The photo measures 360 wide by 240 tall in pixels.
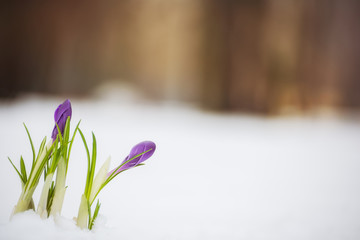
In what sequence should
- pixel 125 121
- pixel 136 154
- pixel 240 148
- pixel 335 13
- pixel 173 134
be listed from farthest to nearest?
1. pixel 335 13
2. pixel 125 121
3. pixel 173 134
4. pixel 240 148
5. pixel 136 154

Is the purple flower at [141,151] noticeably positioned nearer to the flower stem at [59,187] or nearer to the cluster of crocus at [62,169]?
the cluster of crocus at [62,169]

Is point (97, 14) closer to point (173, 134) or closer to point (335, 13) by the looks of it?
point (173, 134)

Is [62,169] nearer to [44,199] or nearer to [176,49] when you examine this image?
[44,199]

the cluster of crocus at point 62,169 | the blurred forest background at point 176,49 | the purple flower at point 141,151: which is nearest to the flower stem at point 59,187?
the cluster of crocus at point 62,169

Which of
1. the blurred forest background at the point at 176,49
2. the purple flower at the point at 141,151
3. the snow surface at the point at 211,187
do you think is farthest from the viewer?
the blurred forest background at the point at 176,49

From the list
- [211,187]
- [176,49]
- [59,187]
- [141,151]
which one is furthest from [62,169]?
[176,49]

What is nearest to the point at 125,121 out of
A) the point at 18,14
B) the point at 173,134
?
the point at 173,134
